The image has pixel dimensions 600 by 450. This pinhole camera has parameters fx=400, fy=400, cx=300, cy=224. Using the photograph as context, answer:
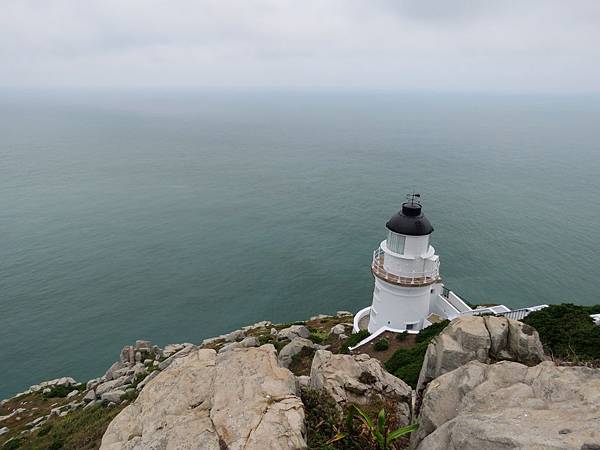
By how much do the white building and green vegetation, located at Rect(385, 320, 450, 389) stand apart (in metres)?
2.33

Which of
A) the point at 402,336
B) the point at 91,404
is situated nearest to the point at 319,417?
the point at 402,336

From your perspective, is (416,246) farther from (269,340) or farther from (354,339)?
(269,340)

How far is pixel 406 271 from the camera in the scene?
26.7 meters

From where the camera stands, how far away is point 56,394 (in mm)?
31766

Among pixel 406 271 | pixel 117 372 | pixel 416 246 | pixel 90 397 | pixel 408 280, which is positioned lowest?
pixel 117 372

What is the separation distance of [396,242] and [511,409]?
62.2 ft

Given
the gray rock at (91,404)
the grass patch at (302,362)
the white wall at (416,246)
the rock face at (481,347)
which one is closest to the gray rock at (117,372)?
the gray rock at (91,404)

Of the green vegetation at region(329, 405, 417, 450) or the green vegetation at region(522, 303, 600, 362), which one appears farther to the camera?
the green vegetation at region(522, 303, 600, 362)

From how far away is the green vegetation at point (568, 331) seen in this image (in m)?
16.8

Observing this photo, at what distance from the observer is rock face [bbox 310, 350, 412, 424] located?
450 inches

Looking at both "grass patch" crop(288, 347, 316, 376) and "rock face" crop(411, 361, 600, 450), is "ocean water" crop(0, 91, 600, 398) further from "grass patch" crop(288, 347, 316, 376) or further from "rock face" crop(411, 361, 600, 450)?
"rock face" crop(411, 361, 600, 450)

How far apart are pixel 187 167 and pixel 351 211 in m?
54.6

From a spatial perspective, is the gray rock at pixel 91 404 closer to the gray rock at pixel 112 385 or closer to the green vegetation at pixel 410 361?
the gray rock at pixel 112 385

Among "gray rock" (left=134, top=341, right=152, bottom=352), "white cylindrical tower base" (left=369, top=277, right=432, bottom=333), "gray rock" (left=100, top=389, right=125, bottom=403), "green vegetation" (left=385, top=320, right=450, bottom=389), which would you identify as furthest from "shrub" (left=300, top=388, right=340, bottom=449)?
"gray rock" (left=134, top=341, right=152, bottom=352)
